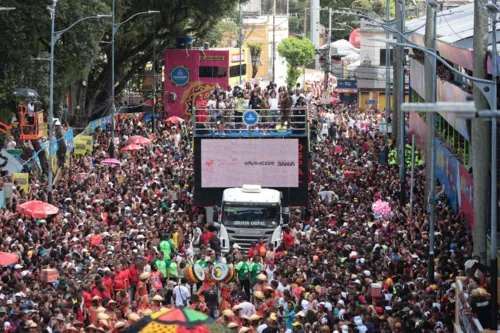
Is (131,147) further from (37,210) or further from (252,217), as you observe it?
(37,210)

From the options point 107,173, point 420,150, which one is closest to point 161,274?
point 107,173

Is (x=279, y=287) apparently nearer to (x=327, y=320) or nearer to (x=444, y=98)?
(x=327, y=320)

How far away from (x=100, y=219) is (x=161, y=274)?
8.01 m

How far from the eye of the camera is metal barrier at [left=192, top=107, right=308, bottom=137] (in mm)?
34719

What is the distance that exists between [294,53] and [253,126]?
6588 centimetres

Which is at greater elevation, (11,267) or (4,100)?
(4,100)

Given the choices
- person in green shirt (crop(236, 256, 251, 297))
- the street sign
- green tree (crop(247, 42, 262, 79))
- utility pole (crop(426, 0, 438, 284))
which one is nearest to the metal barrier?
the street sign

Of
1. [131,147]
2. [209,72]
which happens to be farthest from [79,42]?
[209,72]

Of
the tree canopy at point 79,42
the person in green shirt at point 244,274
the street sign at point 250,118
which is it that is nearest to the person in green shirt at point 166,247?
the person in green shirt at point 244,274

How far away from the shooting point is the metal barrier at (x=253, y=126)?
34719 mm

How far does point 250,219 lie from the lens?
30.9m

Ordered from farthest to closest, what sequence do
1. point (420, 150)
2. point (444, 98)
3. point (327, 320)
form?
point (420, 150) < point (444, 98) < point (327, 320)

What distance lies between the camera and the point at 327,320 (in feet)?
60.5

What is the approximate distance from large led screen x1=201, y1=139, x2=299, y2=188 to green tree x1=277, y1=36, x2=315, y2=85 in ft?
218
